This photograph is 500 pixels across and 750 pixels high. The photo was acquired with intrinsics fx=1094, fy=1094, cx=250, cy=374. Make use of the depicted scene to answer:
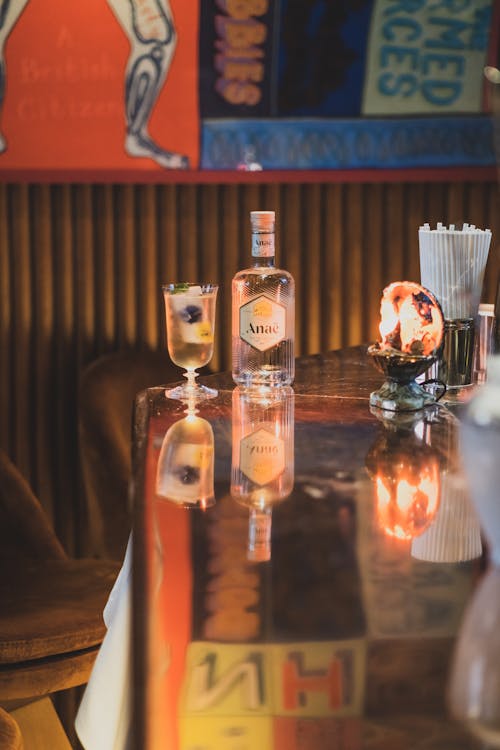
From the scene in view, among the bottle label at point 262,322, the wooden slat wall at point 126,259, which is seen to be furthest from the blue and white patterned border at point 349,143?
the bottle label at point 262,322

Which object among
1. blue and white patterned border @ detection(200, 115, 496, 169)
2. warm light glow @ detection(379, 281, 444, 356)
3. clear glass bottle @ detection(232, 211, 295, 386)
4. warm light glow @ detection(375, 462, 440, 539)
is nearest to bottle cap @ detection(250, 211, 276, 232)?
clear glass bottle @ detection(232, 211, 295, 386)

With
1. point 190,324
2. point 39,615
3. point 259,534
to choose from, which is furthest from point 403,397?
point 39,615

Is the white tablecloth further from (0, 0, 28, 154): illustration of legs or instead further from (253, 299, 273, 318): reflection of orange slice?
(0, 0, 28, 154): illustration of legs

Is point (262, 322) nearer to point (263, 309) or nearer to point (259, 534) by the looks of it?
point (263, 309)

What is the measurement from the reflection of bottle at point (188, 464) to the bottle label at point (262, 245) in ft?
1.02

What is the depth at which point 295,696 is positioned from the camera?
732 millimetres

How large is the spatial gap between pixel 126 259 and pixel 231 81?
579 mm

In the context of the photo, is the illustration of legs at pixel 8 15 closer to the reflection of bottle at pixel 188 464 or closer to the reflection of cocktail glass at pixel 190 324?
the reflection of cocktail glass at pixel 190 324

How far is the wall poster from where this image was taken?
291cm

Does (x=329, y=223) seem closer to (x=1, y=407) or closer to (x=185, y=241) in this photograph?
(x=185, y=241)

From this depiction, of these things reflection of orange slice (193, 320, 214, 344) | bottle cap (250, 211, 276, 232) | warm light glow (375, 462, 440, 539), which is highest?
bottle cap (250, 211, 276, 232)

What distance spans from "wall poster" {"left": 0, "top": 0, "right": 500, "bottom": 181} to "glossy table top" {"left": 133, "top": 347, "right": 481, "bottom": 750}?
165 cm

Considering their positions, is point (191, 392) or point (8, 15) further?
point (8, 15)

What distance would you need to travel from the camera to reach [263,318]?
68.8 inches
